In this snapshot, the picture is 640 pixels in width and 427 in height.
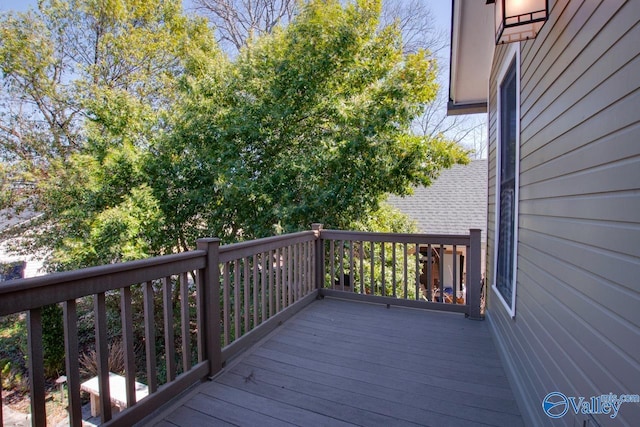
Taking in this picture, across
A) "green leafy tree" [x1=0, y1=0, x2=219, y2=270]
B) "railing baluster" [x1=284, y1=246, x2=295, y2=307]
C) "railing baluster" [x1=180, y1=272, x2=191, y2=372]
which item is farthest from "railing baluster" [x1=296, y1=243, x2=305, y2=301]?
"green leafy tree" [x1=0, y1=0, x2=219, y2=270]

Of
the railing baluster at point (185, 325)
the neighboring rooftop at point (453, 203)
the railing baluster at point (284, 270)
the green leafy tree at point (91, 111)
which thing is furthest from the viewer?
the neighboring rooftop at point (453, 203)

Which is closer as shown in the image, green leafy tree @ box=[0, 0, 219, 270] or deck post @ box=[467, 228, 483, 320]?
deck post @ box=[467, 228, 483, 320]

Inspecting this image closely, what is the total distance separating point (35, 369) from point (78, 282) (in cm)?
37

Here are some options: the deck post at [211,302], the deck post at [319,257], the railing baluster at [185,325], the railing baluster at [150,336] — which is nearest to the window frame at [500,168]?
the deck post at [319,257]

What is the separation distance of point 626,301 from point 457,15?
310cm

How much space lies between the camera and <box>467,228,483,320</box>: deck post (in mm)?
3641

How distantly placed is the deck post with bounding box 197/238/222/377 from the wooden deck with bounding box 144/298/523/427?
0.51 feet

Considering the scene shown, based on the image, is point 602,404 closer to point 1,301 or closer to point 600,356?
point 600,356

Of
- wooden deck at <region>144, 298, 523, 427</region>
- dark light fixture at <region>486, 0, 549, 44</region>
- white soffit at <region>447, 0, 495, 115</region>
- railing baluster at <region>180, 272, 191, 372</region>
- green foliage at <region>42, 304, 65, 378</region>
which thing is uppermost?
white soffit at <region>447, 0, 495, 115</region>

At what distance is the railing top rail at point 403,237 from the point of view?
3746mm

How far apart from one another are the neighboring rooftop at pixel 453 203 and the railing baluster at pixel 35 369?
7852 mm

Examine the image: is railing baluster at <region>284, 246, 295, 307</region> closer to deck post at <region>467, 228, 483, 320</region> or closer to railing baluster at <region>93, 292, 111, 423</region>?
deck post at <region>467, 228, 483, 320</region>

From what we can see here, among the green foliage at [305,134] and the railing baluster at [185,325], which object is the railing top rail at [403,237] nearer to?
the green foliage at [305,134]

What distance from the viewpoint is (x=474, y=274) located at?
366cm
